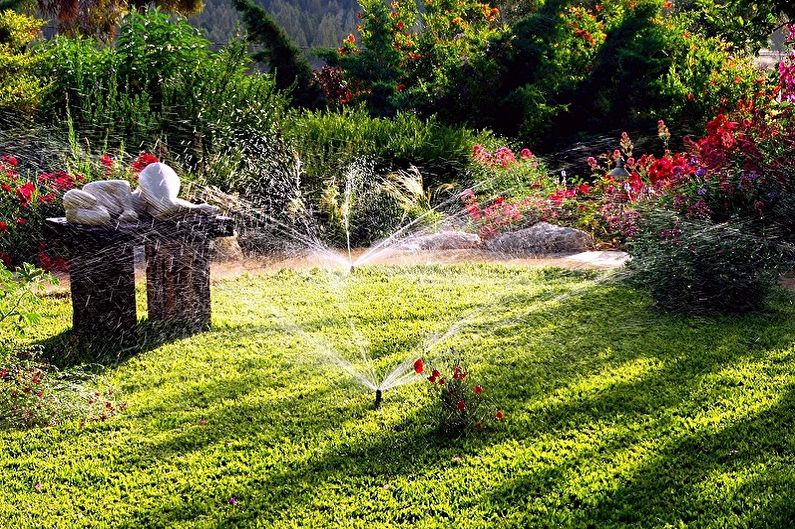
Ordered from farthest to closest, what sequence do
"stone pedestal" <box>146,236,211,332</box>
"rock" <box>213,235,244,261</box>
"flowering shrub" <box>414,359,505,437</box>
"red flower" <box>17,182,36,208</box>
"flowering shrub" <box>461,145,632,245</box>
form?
"flowering shrub" <box>461,145,632,245</box>, "rock" <box>213,235,244,261</box>, "red flower" <box>17,182,36,208</box>, "stone pedestal" <box>146,236,211,332</box>, "flowering shrub" <box>414,359,505,437</box>

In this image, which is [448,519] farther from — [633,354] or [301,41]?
[301,41]

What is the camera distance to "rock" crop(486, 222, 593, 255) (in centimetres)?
797

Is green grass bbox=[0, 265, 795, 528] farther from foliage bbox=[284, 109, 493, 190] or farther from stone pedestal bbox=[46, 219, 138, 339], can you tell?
foliage bbox=[284, 109, 493, 190]

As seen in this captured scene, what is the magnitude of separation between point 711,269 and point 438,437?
9.04 ft

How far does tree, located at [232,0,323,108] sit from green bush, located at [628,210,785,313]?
37.0ft

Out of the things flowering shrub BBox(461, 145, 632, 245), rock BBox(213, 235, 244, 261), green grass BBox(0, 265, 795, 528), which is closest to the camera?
green grass BBox(0, 265, 795, 528)

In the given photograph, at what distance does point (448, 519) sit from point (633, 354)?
2140 mm

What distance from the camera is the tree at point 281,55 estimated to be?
16.1 metres

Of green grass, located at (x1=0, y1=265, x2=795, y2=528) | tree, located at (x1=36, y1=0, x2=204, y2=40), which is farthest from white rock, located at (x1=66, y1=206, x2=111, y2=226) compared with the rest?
tree, located at (x1=36, y1=0, x2=204, y2=40)

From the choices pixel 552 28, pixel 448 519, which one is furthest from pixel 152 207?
pixel 552 28

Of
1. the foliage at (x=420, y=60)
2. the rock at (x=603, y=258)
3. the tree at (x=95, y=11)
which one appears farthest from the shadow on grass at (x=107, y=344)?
the tree at (x=95, y=11)

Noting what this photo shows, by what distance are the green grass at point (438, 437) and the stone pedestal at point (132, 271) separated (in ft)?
1.06

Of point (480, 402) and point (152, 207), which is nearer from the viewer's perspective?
point (480, 402)

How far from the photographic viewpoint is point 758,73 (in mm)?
11016
